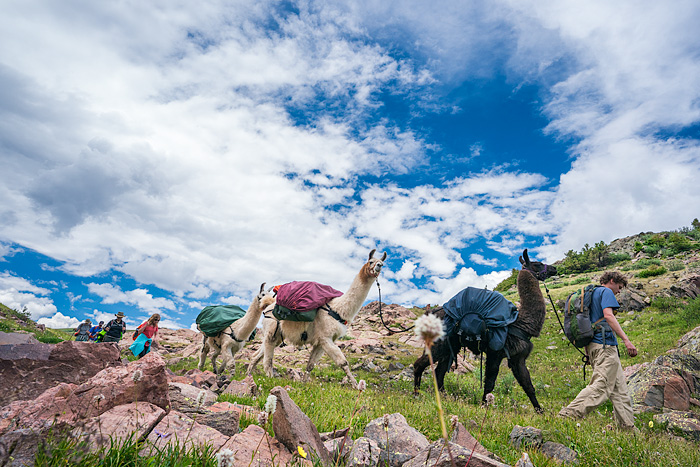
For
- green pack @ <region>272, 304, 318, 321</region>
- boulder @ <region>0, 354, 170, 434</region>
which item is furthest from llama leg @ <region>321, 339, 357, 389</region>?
boulder @ <region>0, 354, 170, 434</region>

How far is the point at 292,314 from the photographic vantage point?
11.0 metres

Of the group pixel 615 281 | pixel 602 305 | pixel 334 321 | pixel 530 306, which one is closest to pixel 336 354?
pixel 334 321

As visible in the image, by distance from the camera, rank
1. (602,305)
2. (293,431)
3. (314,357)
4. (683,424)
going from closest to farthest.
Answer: (293,431) → (683,424) → (602,305) → (314,357)

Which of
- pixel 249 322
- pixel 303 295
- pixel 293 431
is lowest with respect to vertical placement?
pixel 293 431

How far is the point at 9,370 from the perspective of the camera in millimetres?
4730

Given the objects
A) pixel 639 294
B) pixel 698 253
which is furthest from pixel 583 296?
pixel 698 253

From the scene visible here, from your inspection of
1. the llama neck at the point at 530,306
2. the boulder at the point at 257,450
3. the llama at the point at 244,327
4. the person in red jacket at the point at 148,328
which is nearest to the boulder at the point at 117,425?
the boulder at the point at 257,450

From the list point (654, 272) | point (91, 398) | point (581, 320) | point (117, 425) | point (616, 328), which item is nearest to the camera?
point (117, 425)

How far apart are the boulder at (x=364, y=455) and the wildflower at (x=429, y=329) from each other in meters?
1.98

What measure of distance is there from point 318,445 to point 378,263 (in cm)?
764

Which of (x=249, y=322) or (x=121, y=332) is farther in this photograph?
(x=121, y=332)

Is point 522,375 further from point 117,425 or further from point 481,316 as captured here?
point 117,425

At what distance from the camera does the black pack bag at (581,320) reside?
814 centimetres

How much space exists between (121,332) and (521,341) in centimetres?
1665
